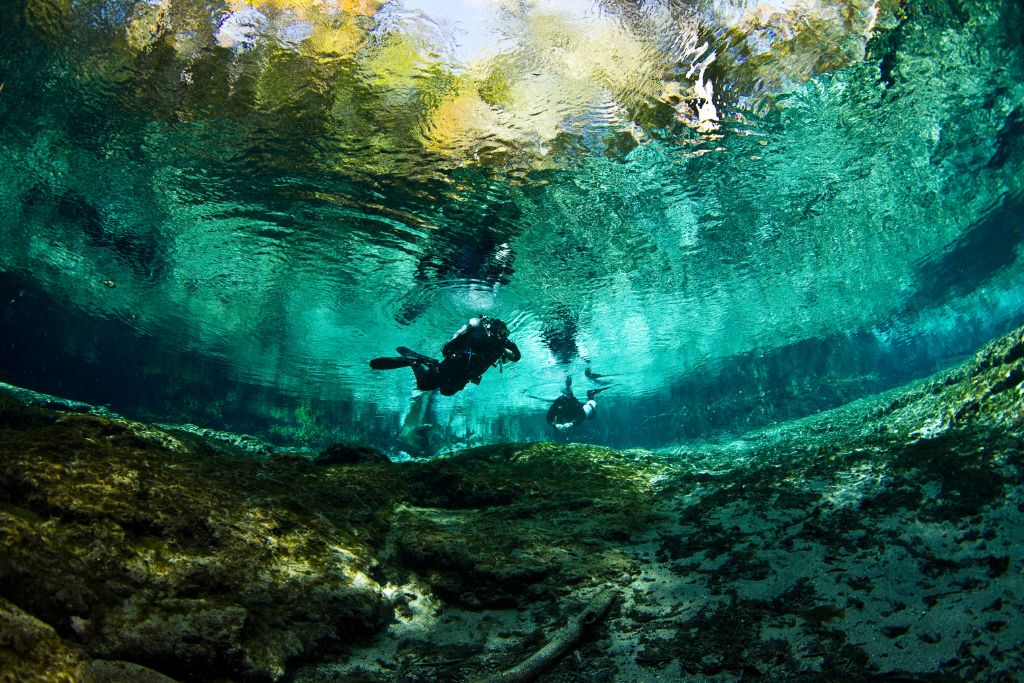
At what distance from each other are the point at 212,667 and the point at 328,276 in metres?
14.8

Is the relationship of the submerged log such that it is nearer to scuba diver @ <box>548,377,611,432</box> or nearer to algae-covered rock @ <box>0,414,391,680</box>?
algae-covered rock @ <box>0,414,391,680</box>

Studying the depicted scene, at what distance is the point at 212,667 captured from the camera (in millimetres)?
2057

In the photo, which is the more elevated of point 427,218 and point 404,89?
point 427,218

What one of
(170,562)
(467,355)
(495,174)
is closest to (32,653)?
(170,562)

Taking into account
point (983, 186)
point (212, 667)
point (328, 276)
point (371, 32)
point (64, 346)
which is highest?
point (64, 346)

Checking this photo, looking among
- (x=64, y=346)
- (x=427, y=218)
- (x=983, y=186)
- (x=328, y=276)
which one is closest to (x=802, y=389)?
(x=983, y=186)

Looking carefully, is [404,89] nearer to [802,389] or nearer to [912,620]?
[912,620]

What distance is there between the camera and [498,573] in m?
3.16

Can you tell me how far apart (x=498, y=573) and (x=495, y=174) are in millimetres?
9148

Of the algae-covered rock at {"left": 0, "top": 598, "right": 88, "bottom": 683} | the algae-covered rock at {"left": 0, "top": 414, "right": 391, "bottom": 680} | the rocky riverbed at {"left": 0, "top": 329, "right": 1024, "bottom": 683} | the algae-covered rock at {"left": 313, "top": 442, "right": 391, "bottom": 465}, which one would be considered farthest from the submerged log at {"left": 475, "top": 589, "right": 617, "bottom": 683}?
the algae-covered rock at {"left": 313, "top": 442, "right": 391, "bottom": 465}

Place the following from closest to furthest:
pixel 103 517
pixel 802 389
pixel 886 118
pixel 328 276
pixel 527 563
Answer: pixel 103 517 < pixel 527 563 < pixel 886 118 < pixel 328 276 < pixel 802 389

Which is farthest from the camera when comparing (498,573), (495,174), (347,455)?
(495,174)

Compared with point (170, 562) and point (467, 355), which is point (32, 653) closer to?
point (170, 562)

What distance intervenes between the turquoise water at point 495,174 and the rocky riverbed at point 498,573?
22.1 feet
